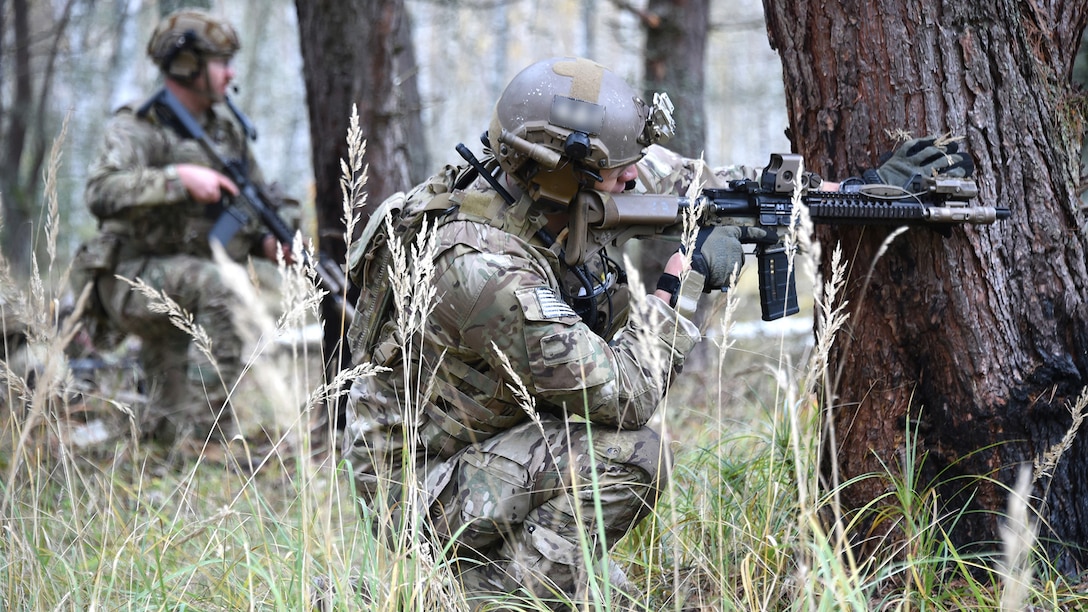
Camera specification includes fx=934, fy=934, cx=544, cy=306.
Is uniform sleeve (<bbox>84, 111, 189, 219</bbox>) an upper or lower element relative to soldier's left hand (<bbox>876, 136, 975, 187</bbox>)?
upper

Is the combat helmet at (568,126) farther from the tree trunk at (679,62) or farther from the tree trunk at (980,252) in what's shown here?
the tree trunk at (679,62)

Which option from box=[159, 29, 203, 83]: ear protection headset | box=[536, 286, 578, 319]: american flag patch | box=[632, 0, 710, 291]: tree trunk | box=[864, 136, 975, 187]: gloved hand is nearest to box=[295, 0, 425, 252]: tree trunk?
box=[159, 29, 203, 83]: ear protection headset

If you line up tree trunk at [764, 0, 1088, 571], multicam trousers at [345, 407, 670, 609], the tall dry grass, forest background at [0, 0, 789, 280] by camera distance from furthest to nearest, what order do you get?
forest background at [0, 0, 789, 280] → multicam trousers at [345, 407, 670, 609] → tree trunk at [764, 0, 1088, 571] → the tall dry grass

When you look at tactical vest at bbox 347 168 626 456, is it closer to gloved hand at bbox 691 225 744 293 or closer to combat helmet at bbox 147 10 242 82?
gloved hand at bbox 691 225 744 293

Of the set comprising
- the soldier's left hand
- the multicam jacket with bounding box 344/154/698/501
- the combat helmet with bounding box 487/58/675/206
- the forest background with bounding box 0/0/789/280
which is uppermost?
the forest background with bounding box 0/0/789/280

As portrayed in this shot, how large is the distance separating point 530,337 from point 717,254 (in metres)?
0.66

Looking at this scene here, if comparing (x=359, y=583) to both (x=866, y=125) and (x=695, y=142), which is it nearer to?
(x=866, y=125)

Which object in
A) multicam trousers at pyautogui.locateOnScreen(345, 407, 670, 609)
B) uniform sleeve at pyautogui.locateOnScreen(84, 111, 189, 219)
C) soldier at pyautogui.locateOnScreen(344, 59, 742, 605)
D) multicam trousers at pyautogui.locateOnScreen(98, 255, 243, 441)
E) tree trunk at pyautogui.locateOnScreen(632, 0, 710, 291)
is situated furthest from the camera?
tree trunk at pyautogui.locateOnScreen(632, 0, 710, 291)

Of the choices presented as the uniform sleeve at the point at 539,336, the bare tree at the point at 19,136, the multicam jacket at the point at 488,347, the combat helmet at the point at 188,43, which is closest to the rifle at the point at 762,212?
the multicam jacket at the point at 488,347

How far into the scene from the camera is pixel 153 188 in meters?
5.11

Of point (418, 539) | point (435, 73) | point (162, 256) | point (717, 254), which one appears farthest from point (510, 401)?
point (435, 73)

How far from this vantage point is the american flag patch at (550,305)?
8.66 feet

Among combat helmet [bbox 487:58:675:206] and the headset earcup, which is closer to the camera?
combat helmet [bbox 487:58:675:206]

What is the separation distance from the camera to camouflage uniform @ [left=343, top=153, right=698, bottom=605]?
267 cm
